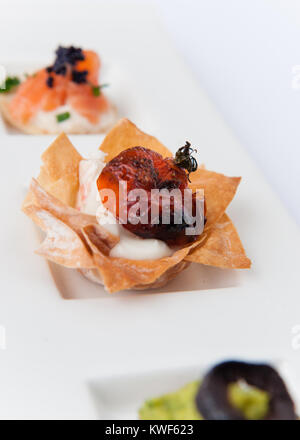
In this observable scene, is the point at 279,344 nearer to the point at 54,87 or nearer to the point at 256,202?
the point at 256,202

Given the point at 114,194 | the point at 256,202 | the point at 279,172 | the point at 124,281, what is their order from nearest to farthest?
the point at 124,281
the point at 114,194
the point at 256,202
the point at 279,172

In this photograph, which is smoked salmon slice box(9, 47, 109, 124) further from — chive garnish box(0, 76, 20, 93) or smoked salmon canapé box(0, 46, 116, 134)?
chive garnish box(0, 76, 20, 93)

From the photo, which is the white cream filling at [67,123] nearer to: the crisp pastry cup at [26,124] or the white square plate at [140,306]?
the crisp pastry cup at [26,124]

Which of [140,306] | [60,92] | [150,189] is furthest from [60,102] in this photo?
[140,306]

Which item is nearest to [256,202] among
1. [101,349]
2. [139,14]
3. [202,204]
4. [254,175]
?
[254,175]

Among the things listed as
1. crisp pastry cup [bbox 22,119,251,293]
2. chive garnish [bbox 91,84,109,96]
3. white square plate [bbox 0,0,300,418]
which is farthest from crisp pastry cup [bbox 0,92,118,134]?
crisp pastry cup [bbox 22,119,251,293]
